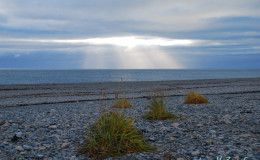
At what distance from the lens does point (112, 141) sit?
19.9ft

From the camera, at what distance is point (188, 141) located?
6.56 metres

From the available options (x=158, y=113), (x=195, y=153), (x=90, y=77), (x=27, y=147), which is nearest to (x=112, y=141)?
(x=195, y=153)

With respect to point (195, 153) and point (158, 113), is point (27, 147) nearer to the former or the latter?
point (195, 153)

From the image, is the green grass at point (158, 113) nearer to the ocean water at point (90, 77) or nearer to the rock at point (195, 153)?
the rock at point (195, 153)

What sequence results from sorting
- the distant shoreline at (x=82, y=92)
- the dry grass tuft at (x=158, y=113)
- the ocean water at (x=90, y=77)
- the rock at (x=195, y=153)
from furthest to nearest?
1. the ocean water at (x=90, y=77)
2. the distant shoreline at (x=82, y=92)
3. the dry grass tuft at (x=158, y=113)
4. the rock at (x=195, y=153)

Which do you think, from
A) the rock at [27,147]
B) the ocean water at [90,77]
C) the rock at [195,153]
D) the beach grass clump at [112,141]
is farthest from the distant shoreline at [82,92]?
the ocean water at [90,77]

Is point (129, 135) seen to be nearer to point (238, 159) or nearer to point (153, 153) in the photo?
point (153, 153)

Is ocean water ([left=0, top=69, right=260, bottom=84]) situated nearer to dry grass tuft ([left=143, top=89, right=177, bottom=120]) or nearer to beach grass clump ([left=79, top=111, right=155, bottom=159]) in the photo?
dry grass tuft ([left=143, top=89, right=177, bottom=120])

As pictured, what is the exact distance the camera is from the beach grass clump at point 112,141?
573 cm

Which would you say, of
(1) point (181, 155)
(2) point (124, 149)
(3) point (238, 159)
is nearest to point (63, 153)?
(2) point (124, 149)

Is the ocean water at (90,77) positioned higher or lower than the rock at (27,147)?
higher

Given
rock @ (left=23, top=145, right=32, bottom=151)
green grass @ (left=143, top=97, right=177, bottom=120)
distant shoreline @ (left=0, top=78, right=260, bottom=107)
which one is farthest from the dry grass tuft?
rock @ (left=23, top=145, right=32, bottom=151)

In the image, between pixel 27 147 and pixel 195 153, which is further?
pixel 27 147

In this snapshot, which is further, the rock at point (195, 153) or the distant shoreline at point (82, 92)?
the distant shoreline at point (82, 92)
